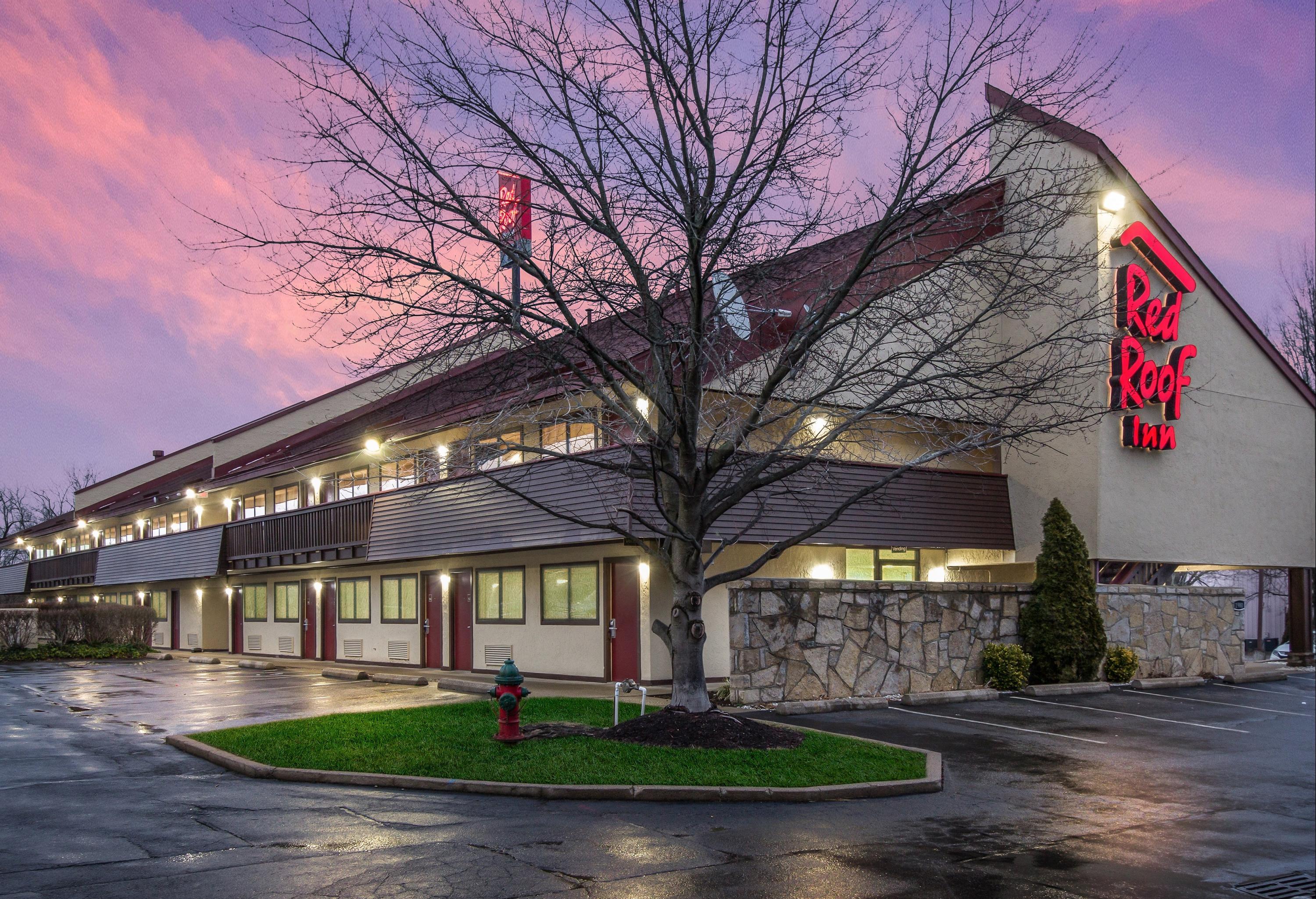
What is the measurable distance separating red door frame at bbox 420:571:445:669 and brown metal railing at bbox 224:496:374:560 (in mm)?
1982

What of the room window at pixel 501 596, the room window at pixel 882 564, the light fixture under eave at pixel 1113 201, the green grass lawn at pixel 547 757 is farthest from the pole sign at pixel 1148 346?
the green grass lawn at pixel 547 757

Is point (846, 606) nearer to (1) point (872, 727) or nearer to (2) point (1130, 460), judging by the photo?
(1) point (872, 727)

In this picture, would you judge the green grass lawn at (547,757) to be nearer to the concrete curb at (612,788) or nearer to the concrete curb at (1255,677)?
the concrete curb at (612,788)

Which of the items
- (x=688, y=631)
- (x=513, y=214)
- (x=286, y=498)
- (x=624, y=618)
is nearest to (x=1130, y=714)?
(x=688, y=631)

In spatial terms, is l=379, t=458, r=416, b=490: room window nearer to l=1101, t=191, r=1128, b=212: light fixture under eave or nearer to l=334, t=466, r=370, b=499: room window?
l=334, t=466, r=370, b=499: room window

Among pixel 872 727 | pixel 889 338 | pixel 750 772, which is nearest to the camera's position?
pixel 750 772

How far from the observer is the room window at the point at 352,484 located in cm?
3200

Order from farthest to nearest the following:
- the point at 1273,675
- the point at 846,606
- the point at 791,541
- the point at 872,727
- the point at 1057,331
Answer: the point at 1273,675 < the point at 846,606 < the point at 872,727 < the point at 791,541 < the point at 1057,331

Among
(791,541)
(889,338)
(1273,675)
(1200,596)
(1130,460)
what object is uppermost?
(889,338)

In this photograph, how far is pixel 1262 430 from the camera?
27578mm

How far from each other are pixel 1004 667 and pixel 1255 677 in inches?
330

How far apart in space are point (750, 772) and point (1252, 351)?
74.3 ft

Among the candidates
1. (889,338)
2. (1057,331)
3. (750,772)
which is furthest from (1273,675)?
(750,772)

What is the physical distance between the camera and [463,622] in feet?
90.0
